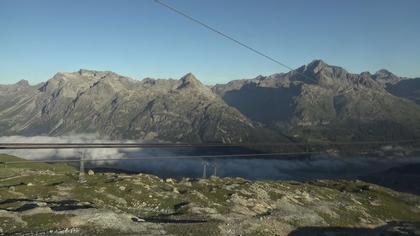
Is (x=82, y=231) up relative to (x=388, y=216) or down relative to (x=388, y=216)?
up

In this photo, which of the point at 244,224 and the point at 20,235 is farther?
the point at 244,224

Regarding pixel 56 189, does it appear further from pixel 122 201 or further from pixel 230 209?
pixel 230 209

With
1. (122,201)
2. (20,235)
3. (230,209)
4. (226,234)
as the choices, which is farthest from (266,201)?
(20,235)

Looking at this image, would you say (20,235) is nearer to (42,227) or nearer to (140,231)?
(42,227)

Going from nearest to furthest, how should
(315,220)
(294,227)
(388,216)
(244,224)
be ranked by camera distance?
(244,224) < (294,227) < (315,220) < (388,216)

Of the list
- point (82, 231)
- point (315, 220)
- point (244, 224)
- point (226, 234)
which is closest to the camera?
point (82, 231)

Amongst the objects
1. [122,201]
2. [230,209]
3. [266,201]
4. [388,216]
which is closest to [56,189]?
[122,201]
